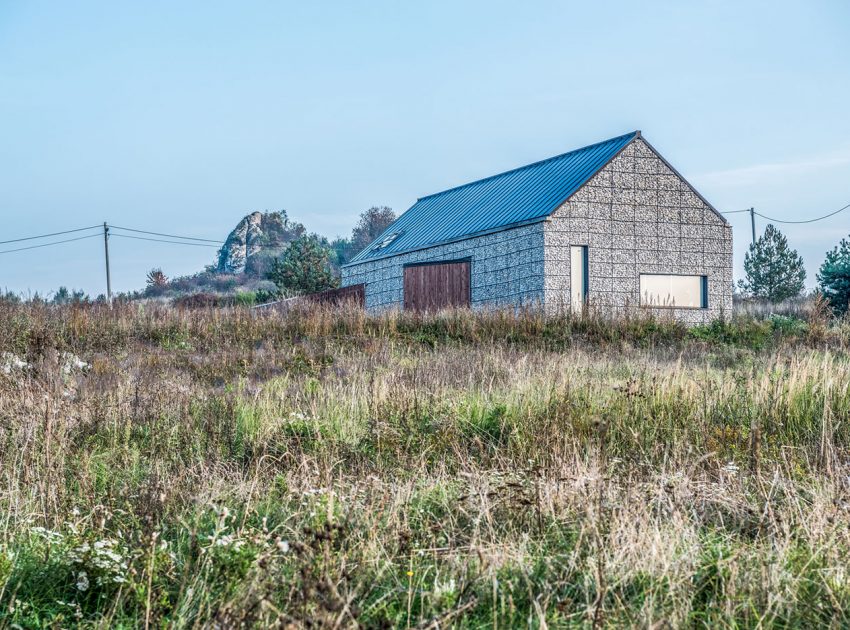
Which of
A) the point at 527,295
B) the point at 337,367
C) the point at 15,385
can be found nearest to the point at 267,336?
the point at 337,367

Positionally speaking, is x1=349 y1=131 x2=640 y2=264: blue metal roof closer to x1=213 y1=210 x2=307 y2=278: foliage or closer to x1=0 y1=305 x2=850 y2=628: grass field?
x1=0 y1=305 x2=850 y2=628: grass field

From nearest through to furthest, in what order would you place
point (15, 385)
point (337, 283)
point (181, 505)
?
1. point (181, 505)
2. point (15, 385)
3. point (337, 283)

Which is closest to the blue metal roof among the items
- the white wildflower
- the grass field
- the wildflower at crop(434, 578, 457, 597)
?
the grass field

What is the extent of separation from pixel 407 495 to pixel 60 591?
1.79m

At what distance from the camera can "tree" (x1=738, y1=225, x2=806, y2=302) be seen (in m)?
36.8

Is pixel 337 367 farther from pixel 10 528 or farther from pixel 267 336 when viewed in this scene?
pixel 10 528

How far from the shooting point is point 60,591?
422 centimetres

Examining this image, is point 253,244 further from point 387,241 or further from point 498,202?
point 498,202

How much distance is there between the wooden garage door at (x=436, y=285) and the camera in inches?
1106

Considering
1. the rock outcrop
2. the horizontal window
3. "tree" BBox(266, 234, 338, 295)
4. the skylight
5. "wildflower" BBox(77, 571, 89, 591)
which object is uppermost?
the rock outcrop

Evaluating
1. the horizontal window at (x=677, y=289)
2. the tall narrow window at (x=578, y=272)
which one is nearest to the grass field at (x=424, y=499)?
the tall narrow window at (x=578, y=272)

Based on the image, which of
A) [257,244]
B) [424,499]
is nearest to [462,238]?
[424,499]

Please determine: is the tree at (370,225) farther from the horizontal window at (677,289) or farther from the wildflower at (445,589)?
the wildflower at (445,589)

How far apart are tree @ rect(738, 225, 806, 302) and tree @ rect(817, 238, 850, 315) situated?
8733 mm
